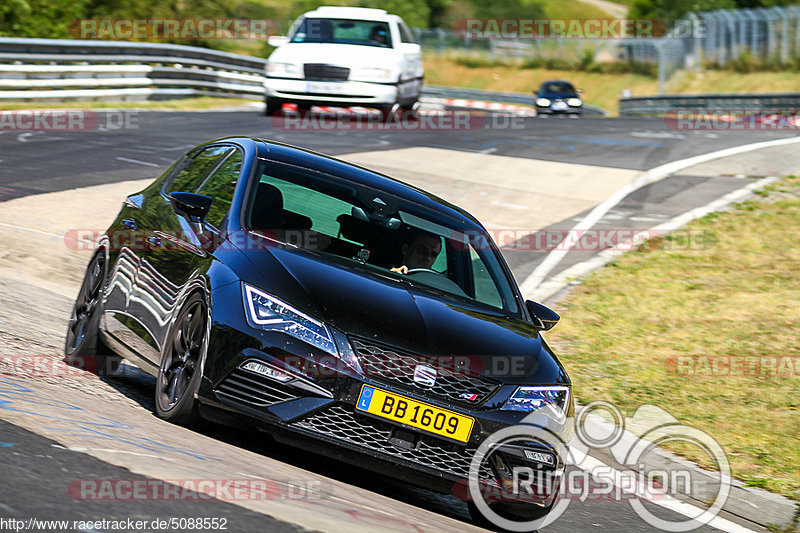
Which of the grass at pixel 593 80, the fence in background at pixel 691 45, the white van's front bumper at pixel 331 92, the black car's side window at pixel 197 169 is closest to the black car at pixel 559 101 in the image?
the grass at pixel 593 80

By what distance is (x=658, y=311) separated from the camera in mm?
10828

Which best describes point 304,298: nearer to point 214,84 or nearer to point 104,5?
point 214,84

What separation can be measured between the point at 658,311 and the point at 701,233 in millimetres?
3548

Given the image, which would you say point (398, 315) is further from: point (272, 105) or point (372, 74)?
point (272, 105)

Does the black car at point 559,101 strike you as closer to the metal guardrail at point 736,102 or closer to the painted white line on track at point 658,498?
the metal guardrail at point 736,102

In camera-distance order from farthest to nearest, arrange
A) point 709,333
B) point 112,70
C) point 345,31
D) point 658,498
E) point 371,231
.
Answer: point 112,70 < point 345,31 < point 709,333 < point 658,498 < point 371,231

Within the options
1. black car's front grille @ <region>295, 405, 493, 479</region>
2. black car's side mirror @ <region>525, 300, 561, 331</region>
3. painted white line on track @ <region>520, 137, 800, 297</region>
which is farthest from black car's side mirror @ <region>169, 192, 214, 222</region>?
painted white line on track @ <region>520, 137, 800, 297</region>

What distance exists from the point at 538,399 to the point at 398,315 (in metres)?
0.79

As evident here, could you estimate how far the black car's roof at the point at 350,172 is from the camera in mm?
6523

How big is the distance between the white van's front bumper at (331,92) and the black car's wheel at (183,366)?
14.5 m

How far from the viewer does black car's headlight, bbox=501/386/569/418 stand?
5.25m

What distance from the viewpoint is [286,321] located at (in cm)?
508

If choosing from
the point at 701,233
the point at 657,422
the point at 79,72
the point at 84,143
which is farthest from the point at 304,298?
the point at 79,72

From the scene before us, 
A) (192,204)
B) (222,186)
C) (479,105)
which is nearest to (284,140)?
(222,186)
